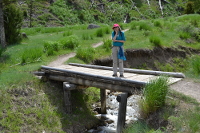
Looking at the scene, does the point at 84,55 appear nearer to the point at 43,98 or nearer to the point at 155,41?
the point at 43,98

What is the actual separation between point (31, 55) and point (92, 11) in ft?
73.8

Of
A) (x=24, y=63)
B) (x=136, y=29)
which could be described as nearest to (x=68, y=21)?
(x=136, y=29)

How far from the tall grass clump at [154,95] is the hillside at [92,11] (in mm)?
21807

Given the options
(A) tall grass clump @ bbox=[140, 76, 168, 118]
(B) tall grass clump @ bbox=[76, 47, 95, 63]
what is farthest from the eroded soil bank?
(A) tall grass clump @ bbox=[140, 76, 168, 118]

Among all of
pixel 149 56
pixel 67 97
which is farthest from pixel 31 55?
pixel 149 56

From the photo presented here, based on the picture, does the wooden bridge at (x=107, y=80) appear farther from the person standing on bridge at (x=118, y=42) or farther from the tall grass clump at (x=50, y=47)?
the tall grass clump at (x=50, y=47)

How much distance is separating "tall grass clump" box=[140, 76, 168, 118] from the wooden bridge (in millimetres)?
529

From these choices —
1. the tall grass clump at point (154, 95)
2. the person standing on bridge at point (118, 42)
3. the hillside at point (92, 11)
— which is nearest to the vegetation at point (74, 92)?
the tall grass clump at point (154, 95)

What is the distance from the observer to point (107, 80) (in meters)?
7.19

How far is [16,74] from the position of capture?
29.9 ft

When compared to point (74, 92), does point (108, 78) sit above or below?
above

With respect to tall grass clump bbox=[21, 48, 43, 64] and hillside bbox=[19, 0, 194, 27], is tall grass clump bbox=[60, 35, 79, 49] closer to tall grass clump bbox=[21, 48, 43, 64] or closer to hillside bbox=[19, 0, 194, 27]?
tall grass clump bbox=[21, 48, 43, 64]

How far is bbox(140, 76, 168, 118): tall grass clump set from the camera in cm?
548

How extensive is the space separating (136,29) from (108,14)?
14.7 metres
